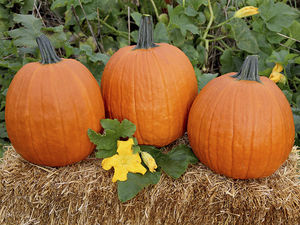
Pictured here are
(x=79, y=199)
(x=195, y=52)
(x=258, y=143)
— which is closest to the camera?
(x=258, y=143)

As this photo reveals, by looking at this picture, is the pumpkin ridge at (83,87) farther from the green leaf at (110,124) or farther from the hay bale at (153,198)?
the hay bale at (153,198)

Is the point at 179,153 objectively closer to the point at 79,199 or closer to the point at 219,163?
the point at 219,163

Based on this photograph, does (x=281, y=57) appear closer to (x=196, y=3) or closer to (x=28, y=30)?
(x=196, y=3)

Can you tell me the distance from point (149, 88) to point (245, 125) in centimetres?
38

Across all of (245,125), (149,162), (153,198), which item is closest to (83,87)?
(149,162)

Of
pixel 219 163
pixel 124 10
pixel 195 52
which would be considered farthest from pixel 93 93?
pixel 124 10

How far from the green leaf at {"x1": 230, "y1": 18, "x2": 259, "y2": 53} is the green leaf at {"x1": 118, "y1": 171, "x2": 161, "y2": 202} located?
1.09 metres

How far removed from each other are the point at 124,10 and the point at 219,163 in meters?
1.38

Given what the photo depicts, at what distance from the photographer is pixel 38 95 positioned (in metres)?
1.06

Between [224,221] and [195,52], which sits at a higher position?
[195,52]

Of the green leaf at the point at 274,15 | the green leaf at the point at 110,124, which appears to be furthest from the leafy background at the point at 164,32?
the green leaf at the point at 110,124

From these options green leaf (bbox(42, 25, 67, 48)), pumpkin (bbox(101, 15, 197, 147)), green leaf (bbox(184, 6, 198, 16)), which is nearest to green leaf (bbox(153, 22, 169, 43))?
green leaf (bbox(184, 6, 198, 16))

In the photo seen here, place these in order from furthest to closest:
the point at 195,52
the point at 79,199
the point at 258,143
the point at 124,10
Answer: the point at 124,10 → the point at 195,52 → the point at 79,199 → the point at 258,143

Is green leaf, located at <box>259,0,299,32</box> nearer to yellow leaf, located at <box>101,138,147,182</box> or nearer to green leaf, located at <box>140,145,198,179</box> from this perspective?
green leaf, located at <box>140,145,198,179</box>
